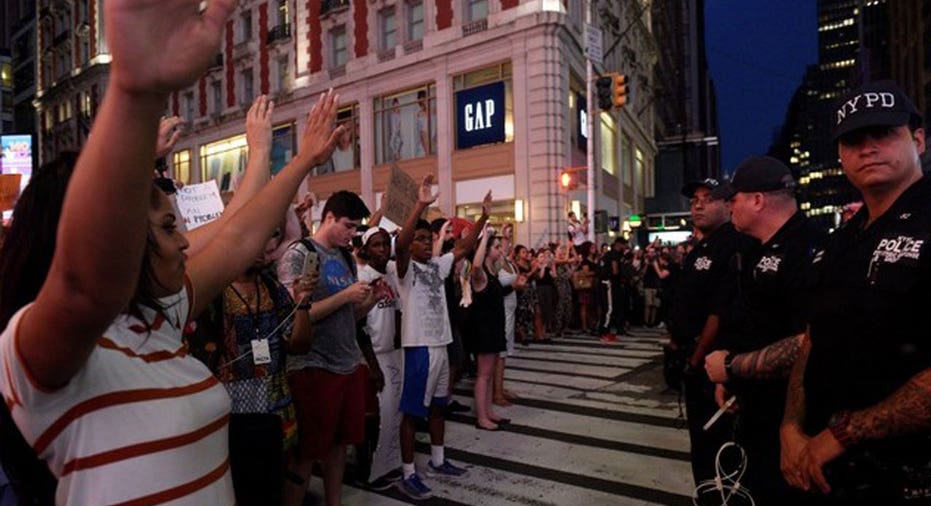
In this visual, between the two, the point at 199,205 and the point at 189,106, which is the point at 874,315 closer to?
the point at 199,205

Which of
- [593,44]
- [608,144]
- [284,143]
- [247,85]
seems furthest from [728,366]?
[247,85]

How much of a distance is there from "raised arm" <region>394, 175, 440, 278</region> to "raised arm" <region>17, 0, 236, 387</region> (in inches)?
155

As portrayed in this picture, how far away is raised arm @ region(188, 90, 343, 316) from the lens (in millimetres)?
1798

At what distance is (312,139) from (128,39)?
53.2 inches

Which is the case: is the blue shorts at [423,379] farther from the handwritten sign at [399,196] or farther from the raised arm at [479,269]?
the raised arm at [479,269]

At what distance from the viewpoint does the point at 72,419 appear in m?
1.16

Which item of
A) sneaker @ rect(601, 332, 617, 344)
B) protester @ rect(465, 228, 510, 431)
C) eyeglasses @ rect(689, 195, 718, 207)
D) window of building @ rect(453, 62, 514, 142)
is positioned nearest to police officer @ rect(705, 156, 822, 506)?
eyeglasses @ rect(689, 195, 718, 207)

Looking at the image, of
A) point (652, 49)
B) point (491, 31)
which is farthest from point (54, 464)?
point (652, 49)

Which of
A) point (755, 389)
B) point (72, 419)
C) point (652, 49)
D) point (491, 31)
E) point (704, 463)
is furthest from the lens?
point (652, 49)

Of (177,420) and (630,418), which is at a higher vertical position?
(177,420)

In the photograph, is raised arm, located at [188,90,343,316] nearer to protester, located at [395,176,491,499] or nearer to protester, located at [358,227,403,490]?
protester, located at [395,176,491,499]

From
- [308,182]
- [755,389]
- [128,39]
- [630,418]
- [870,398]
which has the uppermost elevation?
[308,182]

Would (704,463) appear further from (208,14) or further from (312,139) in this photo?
(208,14)

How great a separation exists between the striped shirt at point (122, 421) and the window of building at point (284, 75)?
3254cm
